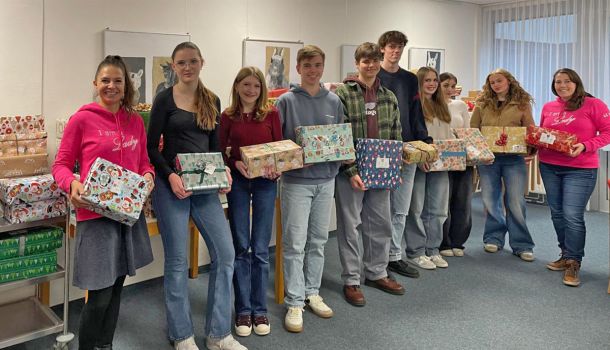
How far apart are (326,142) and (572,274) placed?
2.19 m

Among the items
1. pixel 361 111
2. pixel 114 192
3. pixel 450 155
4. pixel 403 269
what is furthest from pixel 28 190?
pixel 450 155

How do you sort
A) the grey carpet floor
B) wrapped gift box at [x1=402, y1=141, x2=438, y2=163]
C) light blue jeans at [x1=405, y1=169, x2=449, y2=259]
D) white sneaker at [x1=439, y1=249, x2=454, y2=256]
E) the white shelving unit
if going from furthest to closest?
1. white sneaker at [x1=439, y1=249, x2=454, y2=256]
2. light blue jeans at [x1=405, y1=169, x2=449, y2=259]
3. wrapped gift box at [x1=402, y1=141, x2=438, y2=163]
4. the grey carpet floor
5. the white shelving unit

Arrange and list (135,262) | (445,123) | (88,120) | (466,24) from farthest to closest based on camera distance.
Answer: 1. (466,24)
2. (445,123)
3. (135,262)
4. (88,120)

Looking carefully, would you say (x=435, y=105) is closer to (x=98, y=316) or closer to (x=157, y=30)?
(x=157, y=30)

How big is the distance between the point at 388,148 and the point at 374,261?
824mm

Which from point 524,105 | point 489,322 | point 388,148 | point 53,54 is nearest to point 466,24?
point 524,105

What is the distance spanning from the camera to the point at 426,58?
598 cm

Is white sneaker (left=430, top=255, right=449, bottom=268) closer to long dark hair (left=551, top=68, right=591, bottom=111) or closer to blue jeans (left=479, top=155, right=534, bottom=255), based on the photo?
blue jeans (left=479, top=155, right=534, bottom=255)

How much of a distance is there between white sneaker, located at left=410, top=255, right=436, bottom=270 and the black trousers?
0.43 meters

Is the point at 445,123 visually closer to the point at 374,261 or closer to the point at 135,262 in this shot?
the point at 374,261

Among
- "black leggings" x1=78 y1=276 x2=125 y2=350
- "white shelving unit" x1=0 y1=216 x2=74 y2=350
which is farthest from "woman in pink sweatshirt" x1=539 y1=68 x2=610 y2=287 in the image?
"white shelving unit" x1=0 y1=216 x2=74 y2=350

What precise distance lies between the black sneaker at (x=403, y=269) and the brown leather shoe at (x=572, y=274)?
3.44 ft

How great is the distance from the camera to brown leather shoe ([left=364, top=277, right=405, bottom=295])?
3525 mm

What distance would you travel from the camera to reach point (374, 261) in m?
3.58
